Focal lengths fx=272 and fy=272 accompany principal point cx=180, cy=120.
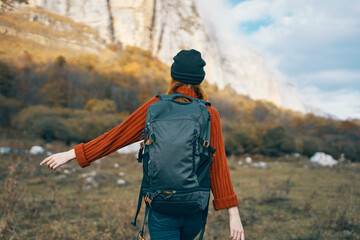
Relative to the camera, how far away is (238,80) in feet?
276

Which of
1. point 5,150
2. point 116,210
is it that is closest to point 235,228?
point 116,210

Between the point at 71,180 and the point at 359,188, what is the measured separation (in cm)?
840

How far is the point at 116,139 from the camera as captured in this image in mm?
1625

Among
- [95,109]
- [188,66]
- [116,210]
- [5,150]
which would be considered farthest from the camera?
[95,109]

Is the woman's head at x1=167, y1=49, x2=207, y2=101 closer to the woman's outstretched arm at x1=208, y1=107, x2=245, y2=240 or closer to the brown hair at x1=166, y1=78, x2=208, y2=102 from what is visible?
the brown hair at x1=166, y1=78, x2=208, y2=102

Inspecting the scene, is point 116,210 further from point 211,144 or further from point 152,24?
point 152,24

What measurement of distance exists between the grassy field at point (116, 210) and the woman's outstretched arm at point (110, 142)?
1.87 metres

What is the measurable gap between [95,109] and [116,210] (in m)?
20.4

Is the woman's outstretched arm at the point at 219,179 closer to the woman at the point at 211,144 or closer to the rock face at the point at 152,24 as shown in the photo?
the woman at the point at 211,144

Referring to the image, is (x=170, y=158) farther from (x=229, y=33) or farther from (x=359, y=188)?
(x=229, y=33)

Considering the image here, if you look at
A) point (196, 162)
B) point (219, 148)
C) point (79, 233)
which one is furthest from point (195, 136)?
point (79, 233)

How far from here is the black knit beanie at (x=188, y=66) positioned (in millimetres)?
1551

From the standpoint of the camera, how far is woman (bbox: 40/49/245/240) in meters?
1.47

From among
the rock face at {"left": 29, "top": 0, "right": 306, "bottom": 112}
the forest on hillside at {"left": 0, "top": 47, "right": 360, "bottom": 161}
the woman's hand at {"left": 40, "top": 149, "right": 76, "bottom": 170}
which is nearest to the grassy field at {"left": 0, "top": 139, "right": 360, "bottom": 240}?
the woman's hand at {"left": 40, "top": 149, "right": 76, "bottom": 170}
